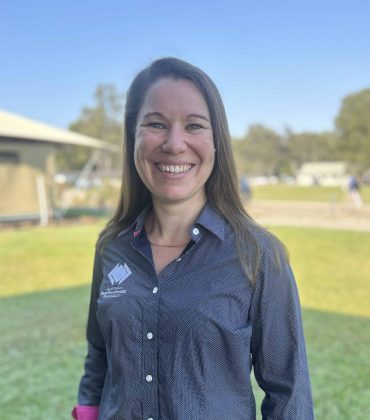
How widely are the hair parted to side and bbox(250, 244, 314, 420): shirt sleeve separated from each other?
44 mm

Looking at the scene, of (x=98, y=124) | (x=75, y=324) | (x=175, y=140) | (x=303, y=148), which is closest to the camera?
(x=175, y=140)

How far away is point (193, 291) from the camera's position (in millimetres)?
1485

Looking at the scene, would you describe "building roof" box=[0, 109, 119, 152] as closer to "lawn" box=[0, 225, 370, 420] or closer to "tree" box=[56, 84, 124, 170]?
"lawn" box=[0, 225, 370, 420]

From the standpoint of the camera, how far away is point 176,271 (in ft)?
5.08

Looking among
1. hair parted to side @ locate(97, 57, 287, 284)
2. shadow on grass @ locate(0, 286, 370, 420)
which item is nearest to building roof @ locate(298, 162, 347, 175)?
shadow on grass @ locate(0, 286, 370, 420)

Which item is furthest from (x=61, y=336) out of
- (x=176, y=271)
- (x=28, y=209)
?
(x=28, y=209)

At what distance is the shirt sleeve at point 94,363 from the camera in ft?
6.10

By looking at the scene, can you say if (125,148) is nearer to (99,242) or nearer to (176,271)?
(99,242)

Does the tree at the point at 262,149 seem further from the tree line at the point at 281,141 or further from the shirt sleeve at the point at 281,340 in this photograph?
the shirt sleeve at the point at 281,340

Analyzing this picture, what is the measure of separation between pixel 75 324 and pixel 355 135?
122 ft

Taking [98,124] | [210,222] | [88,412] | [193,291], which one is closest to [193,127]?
[210,222]

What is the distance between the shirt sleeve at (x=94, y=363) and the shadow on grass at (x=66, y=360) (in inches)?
78.5

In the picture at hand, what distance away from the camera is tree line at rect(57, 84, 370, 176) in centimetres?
3925

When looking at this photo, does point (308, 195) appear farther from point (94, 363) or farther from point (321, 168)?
point (321, 168)
